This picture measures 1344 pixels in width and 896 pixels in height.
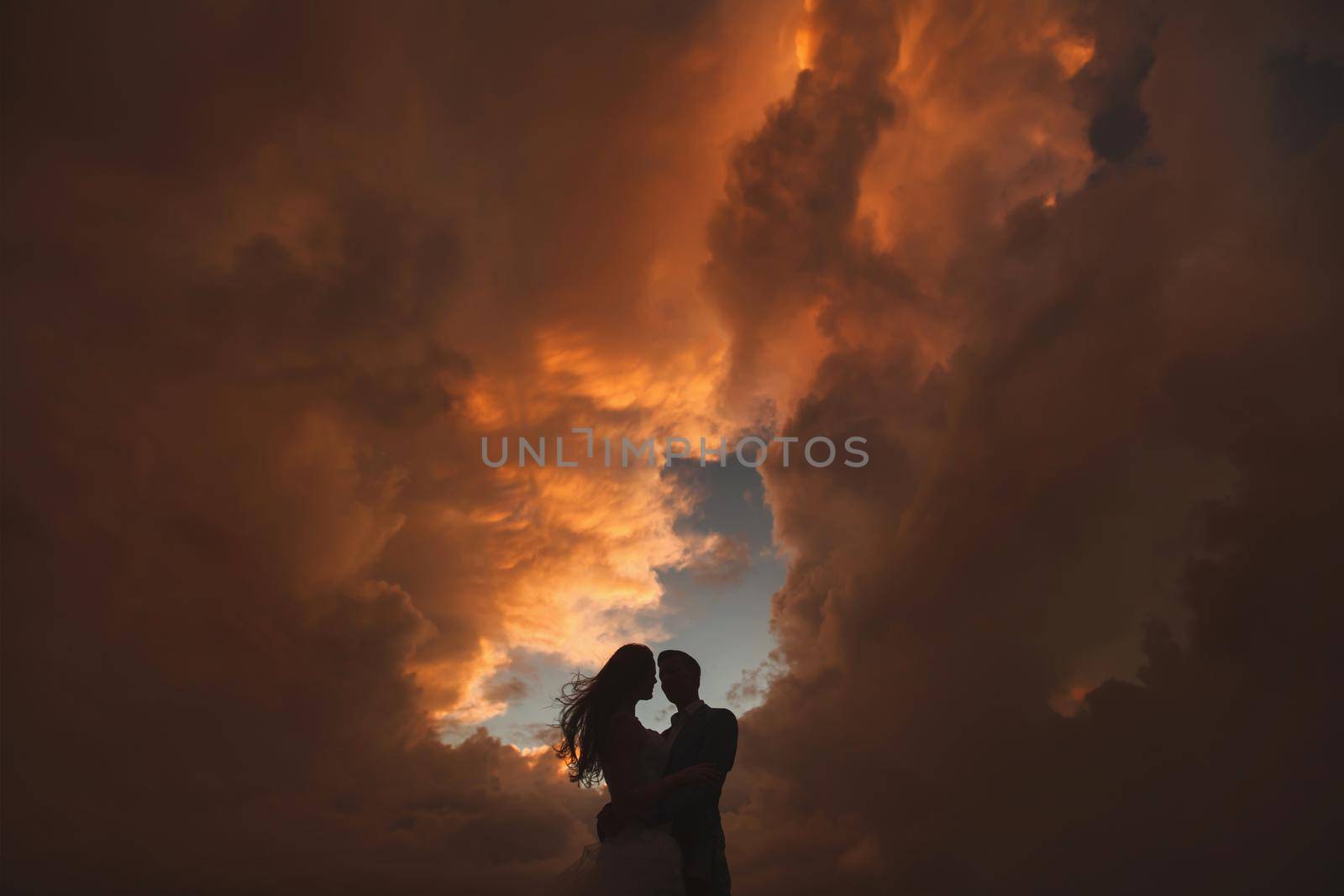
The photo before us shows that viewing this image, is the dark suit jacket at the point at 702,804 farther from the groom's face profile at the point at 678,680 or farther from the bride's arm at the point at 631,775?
the groom's face profile at the point at 678,680

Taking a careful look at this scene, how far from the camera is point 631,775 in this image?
24.3 feet

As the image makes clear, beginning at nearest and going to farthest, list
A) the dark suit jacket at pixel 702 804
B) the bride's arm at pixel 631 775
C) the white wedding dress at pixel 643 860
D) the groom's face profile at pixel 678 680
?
1. the bride's arm at pixel 631 775
2. the dark suit jacket at pixel 702 804
3. the white wedding dress at pixel 643 860
4. the groom's face profile at pixel 678 680

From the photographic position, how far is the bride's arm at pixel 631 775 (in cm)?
696

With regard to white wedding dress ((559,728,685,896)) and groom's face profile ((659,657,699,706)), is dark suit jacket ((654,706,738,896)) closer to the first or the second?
white wedding dress ((559,728,685,896))

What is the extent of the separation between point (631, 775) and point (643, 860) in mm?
824

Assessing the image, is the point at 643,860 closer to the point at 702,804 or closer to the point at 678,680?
the point at 702,804

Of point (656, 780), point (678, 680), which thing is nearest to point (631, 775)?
point (656, 780)

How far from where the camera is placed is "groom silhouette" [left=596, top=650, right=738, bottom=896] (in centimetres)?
702

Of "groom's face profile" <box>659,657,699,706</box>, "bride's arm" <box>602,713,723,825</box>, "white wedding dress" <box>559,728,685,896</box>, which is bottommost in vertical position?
"white wedding dress" <box>559,728,685,896</box>

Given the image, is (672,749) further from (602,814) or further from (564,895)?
(564,895)

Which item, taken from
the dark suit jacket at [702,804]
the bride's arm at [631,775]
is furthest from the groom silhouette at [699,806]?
the bride's arm at [631,775]

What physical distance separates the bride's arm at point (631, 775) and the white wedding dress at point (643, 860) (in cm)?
10

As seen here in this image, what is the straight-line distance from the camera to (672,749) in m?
7.43

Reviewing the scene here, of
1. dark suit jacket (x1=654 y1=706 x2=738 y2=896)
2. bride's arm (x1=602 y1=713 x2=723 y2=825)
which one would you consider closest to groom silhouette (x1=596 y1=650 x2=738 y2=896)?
dark suit jacket (x1=654 y1=706 x2=738 y2=896)
